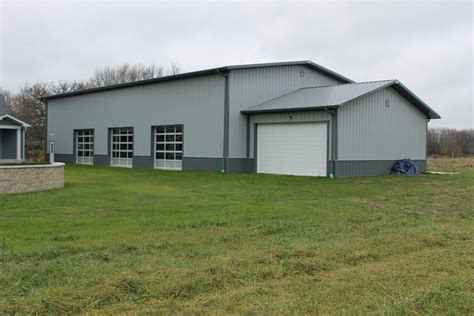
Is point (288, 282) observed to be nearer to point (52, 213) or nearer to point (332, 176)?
point (52, 213)

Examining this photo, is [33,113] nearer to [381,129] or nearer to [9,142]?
[9,142]

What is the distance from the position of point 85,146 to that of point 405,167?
20255mm


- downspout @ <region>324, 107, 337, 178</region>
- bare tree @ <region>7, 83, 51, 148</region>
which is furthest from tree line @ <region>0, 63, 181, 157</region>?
downspout @ <region>324, 107, 337, 178</region>

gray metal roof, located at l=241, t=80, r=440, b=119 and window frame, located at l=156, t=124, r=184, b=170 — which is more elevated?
gray metal roof, located at l=241, t=80, r=440, b=119

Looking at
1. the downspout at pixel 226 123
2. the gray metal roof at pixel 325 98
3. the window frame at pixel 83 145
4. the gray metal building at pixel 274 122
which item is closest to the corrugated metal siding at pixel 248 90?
the gray metal building at pixel 274 122

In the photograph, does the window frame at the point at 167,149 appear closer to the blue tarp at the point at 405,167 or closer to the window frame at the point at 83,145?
the window frame at the point at 83,145

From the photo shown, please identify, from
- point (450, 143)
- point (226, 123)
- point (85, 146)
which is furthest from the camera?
point (450, 143)

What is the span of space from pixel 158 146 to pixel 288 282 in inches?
901

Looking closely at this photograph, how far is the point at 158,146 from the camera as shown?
27.6 m

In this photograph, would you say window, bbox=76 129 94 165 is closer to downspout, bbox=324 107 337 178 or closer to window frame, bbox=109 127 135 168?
window frame, bbox=109 127 135 168

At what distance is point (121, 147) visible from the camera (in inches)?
1183

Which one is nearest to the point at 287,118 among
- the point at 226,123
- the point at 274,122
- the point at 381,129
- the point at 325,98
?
the point at 274,122

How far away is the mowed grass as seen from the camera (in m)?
4.64

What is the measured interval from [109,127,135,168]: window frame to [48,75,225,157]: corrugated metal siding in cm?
34
